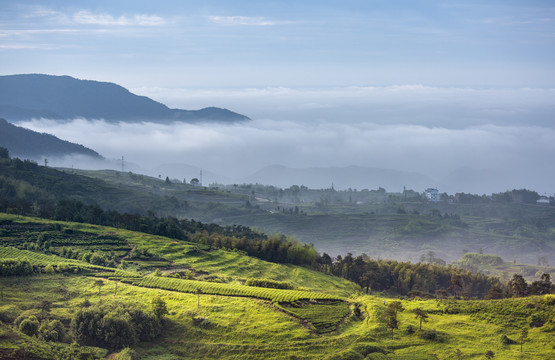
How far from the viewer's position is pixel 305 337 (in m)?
69.3

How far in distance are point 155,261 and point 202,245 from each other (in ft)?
71.6

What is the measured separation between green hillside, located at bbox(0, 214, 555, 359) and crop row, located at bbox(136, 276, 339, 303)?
17 centimetres

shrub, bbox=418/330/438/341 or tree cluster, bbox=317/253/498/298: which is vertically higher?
shrub, bbox=418/330/438/341

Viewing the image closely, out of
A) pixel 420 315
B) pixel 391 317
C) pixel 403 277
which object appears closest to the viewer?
pixel 391 317

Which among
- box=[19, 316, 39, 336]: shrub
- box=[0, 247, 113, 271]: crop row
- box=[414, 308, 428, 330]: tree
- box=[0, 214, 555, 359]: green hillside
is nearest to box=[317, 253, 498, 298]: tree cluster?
box=[0, 214, 555, 359]: green hillside

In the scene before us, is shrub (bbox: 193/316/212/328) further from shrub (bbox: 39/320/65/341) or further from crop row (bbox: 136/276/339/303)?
shrub (bbox: 39/320/65/341)

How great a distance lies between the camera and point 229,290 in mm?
84688

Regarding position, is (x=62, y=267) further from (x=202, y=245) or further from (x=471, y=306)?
(x=471, y=306)

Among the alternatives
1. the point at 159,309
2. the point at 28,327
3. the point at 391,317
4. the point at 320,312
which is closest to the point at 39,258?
the point at 28,327

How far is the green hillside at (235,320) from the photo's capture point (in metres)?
65.1

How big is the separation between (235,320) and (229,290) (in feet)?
39.0

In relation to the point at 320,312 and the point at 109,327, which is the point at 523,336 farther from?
the point at 109,327

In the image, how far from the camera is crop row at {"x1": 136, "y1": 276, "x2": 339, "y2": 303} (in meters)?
82.0

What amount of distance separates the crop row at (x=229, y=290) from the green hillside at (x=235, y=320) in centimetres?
17
